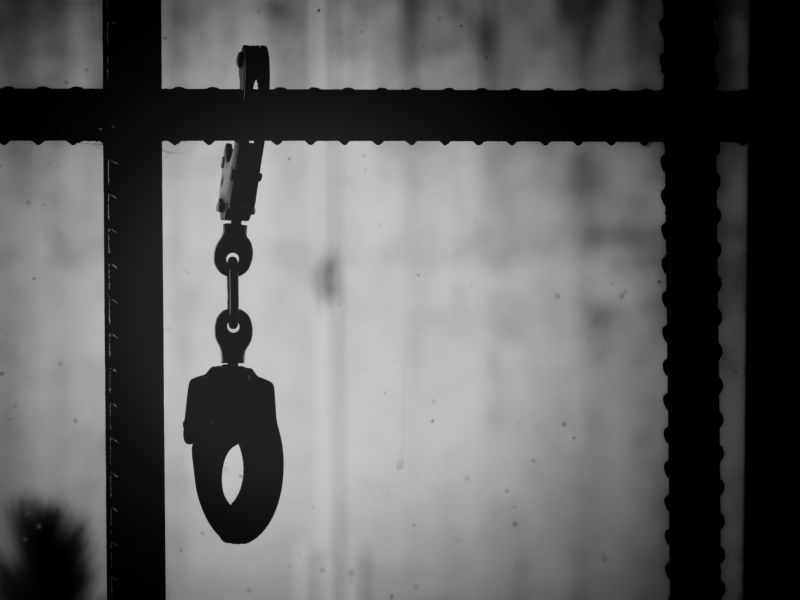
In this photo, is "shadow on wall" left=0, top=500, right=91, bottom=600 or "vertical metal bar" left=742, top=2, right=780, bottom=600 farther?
"shadow on wall" left=0, top=500, right=91, bottom=600

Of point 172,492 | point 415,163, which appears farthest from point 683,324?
point 172,492

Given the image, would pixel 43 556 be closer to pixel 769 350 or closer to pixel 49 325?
pixel 49 325

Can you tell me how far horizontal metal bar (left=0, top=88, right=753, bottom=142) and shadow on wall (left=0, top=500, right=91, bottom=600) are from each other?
44.8 inches

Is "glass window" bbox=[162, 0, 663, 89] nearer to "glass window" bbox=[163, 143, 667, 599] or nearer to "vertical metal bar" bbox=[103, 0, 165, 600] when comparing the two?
"glass window" bbox=[163, 143, 667, 599]

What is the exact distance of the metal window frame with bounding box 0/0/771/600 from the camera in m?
0.50

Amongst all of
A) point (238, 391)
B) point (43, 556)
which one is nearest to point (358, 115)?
point (238, 391)

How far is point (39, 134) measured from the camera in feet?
1.63

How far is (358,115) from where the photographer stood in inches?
19.6

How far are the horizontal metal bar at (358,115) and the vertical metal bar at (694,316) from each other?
0.12 feet

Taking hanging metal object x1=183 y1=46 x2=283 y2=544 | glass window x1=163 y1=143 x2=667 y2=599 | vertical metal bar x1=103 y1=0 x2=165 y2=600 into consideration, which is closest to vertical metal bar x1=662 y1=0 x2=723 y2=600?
hanging metal object x1=183 y1=46 x2=283 y2=544

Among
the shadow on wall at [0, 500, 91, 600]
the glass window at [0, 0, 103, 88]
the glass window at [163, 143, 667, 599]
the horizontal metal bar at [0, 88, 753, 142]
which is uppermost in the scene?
the glass window at [0, 0, 103, 88]

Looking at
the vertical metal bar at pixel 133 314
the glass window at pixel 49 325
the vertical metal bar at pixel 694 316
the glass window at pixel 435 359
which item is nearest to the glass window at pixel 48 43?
the glass window at pixel 49 325

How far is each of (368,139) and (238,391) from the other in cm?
25

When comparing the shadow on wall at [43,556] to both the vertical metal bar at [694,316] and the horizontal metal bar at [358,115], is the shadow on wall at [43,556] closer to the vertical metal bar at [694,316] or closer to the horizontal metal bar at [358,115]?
the horizontal metal bar at [358,115]
